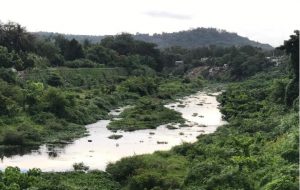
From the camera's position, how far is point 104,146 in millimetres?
52125

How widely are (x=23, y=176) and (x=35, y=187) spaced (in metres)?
1.84

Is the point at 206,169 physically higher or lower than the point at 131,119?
higher

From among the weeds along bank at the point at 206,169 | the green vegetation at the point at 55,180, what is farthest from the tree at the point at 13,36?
the green vegetation at the point at 55,180

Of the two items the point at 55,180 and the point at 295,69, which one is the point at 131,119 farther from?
the point at 55,180

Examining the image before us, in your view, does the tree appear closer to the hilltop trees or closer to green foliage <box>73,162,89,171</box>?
the hilltop trees

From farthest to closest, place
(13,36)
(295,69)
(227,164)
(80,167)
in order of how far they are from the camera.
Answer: (13,36), (295,69), (80,167), (227,164)

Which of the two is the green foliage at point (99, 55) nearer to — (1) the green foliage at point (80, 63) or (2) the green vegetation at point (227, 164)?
(1) the green foliage at point (80, 63)

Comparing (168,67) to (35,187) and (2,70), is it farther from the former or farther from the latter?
(35,187)

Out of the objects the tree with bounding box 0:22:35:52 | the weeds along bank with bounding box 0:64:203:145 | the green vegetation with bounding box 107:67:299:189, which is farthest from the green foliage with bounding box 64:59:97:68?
the green vegetation with bounding box 107:67:299:189

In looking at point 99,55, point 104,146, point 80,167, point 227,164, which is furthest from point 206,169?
point 99,55

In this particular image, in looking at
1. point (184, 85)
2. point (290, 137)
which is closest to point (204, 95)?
point (184, 85)

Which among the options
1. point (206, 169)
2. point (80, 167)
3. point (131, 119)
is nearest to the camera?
point (206, 169)

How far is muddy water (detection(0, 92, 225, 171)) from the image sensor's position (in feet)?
145

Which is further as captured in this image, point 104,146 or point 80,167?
point 104,146
